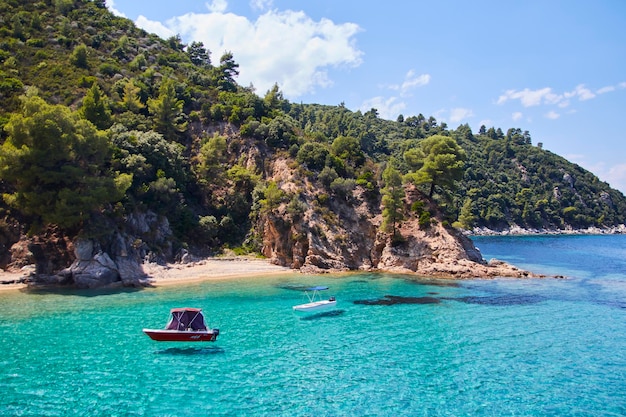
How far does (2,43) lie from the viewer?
264 feet

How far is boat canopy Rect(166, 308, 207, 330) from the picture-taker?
2956 cm

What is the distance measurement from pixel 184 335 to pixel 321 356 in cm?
979

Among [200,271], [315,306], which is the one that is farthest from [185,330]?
[200,271]

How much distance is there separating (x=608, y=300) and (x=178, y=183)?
6012 centimetres

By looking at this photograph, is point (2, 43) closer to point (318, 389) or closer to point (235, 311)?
point (235, 311)

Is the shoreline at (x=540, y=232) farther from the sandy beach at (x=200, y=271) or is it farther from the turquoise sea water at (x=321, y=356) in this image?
the turquoise sea water at (x=321, y=356)

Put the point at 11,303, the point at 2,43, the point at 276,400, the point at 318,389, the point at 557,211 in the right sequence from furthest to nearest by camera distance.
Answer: the point at 557,211 < the point at 2,43 < the point at 11,303 < the point at 318,389 < the point at 276,400

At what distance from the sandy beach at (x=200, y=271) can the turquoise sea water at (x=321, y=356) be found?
15.6ft

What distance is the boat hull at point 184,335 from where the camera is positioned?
94.4 ft

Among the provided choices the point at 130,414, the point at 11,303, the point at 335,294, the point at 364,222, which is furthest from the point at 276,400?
the point at 364,222

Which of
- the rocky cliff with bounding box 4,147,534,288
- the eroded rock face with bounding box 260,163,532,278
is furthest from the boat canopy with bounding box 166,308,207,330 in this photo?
the eroded rock face with bounding box 260,163,532,278

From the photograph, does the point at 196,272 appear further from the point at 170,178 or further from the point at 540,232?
the point at 540,232

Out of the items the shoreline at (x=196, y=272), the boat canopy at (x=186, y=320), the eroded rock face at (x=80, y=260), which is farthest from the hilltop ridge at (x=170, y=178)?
the boat canopy at (x=186, y=320)

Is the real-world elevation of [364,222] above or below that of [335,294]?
above
